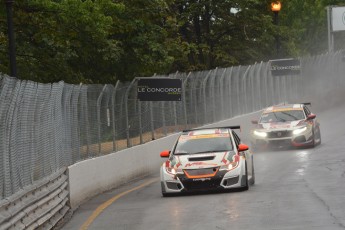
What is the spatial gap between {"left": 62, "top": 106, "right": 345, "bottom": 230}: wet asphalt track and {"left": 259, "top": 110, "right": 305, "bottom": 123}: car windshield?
23.1 ft

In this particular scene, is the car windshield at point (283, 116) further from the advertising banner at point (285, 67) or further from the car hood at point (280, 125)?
the advertising banner at point (285, 67)

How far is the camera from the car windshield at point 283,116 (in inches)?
1355

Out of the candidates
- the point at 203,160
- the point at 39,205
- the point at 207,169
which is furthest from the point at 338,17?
the point at 39,205

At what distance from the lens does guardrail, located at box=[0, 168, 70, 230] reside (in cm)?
1329

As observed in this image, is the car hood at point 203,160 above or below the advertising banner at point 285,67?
below

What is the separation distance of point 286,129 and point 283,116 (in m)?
1.20

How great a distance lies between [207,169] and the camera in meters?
20.8

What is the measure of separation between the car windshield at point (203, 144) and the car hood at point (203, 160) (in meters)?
0.39

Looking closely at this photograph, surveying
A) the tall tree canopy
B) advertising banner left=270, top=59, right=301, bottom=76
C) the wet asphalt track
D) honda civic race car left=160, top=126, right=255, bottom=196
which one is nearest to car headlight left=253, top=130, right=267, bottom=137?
the tall tree canopy

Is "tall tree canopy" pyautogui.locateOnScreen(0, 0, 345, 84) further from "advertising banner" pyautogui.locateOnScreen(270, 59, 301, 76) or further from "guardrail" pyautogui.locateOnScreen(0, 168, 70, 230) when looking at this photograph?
"guardrail" pyautogui.locateOnScreen(0, 168, 70, 230)

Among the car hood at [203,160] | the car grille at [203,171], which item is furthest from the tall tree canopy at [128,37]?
the car grille at [203,171]

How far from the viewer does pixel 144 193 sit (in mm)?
22672

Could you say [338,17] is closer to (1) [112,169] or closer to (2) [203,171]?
(1) [112,169]

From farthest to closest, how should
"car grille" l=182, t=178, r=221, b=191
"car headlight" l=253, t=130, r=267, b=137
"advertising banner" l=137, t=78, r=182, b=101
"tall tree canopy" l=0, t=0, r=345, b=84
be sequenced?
"car headlight" l=253, t=130, r=267, b=137
"tall tree canopy" l=0, t=0, r=345, b=84
"advertising banner" l=137, t=78, r=182, b=101
"car grille" l=182, t=178, r=221, b=191
